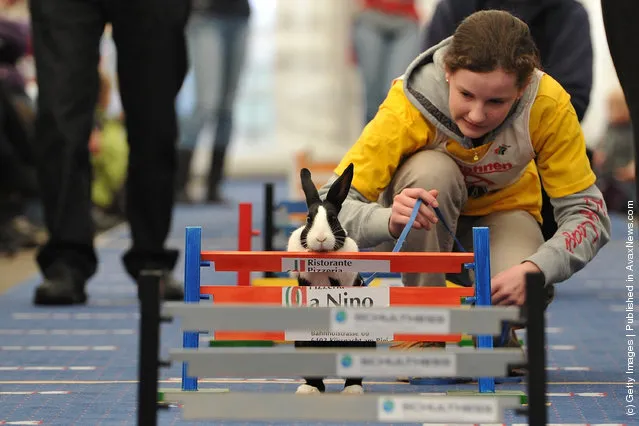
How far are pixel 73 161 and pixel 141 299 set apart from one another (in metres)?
2.21

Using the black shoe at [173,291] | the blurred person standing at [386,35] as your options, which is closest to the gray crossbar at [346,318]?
the black shoe at [173,291]

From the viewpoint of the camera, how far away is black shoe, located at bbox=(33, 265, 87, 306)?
3.69m

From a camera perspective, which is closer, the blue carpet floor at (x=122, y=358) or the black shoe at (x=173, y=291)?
the blue carpet floor at (x=122, y=358)

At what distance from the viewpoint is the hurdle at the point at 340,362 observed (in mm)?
1545

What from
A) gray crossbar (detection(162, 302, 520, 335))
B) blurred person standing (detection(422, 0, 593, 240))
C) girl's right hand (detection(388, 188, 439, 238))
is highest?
blurred person standing (detection(422, 0, 593, 240))

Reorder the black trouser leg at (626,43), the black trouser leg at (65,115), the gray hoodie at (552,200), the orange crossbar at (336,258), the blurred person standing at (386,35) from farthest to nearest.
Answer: the blurred person standing at (386,35)
the black trouser leg at (65,115)
the gray hoodie at (552,200)
the black trouser leg at (626,43)
the orange crossbar at (336,258)

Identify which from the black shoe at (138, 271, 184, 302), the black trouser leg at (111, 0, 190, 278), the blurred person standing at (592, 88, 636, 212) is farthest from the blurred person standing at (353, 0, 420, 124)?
the black shoe at (138, 271, 184, 302)

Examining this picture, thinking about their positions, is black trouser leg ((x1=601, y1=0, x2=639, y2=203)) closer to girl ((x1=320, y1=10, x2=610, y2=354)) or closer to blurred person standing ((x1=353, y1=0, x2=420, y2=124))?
girl ((x1=320, y1=10, x2=610, y2=354))

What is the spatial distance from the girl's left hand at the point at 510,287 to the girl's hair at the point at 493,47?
34 centimetres

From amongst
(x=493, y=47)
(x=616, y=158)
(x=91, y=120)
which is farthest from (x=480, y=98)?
(x=616, y=158)

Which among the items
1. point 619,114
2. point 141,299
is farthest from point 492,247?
point 619,114

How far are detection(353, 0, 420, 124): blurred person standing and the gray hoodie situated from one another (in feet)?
17.0

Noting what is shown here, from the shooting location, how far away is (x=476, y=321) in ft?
5.25

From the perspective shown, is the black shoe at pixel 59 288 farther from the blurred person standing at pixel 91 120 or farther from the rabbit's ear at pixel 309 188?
the rabbit's ear at pixel 309 188
